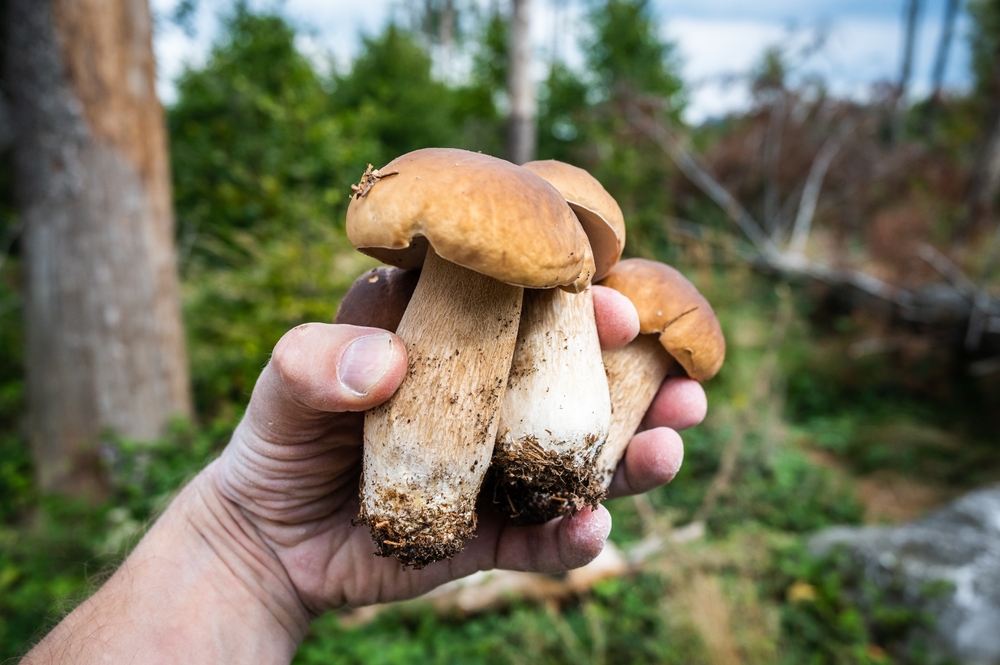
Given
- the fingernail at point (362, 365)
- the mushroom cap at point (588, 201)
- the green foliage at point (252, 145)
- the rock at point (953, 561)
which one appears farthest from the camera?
the green foliage at point (252, 145)

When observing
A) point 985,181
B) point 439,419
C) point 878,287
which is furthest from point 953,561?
point 985,181

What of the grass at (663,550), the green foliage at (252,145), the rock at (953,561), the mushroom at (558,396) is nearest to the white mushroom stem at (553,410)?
the mushroom at (558,396)

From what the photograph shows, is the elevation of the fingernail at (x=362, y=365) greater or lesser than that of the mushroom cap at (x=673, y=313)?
lesser

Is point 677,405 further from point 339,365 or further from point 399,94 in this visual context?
point 399,94

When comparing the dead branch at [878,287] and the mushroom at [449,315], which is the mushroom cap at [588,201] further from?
the dead branch at [878,287]

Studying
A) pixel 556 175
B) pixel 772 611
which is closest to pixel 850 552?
pixel 772 611
